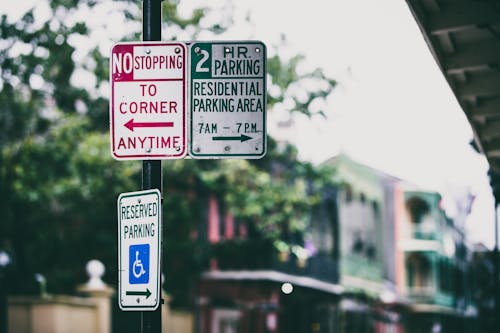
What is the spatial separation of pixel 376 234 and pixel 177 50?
53.8 metres

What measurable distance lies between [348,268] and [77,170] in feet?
83.5

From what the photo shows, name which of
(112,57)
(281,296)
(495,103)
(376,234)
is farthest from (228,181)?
(376,234)

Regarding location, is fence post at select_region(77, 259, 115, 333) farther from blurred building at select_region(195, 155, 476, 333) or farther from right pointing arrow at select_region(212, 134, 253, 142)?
right pointing arrow at select_region(212, 134, 253, 142)

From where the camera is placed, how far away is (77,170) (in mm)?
28859

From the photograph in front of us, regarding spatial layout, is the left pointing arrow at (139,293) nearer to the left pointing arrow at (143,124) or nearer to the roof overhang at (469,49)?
the left pointing arrow at (143,124)

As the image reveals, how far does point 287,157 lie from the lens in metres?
30.8

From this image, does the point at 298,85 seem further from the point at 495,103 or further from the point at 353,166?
the point at 353,166

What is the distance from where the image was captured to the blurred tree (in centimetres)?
2480

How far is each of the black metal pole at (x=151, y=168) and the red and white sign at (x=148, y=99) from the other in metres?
0.10

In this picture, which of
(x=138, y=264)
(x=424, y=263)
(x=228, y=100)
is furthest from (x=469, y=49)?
(x=424, y=263)

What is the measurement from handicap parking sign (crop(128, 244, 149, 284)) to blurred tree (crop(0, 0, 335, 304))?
18.1 metres

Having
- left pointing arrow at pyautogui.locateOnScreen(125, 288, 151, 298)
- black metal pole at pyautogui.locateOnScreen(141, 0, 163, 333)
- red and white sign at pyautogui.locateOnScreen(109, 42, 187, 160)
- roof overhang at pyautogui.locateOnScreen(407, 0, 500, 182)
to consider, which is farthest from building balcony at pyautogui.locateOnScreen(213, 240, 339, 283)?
left pointing arrow at pyautogui.locateOnScreen(125, 288, 151, 298)

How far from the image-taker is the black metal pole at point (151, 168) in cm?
622

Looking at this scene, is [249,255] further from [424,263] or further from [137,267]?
[137,267]
